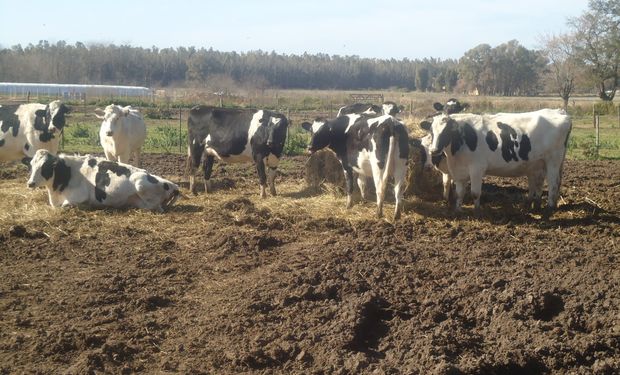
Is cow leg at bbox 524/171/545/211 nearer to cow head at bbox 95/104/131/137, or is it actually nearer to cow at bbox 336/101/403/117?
cow at bbox 336/101/403/117

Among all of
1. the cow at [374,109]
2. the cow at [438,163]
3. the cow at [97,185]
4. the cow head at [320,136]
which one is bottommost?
the cow at [97,185]

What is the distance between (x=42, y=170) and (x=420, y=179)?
653cm

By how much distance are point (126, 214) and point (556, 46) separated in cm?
4827

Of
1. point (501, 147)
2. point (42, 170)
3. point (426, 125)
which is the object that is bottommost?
point (42, 170)

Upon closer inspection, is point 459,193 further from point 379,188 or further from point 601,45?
point 601,45

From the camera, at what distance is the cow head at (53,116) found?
1391 cm

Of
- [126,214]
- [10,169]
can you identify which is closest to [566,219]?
[126,214]

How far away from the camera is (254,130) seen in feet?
43.8

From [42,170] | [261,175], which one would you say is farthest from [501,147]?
[42,170]

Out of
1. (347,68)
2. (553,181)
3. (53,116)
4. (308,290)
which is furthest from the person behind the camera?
(347,68)

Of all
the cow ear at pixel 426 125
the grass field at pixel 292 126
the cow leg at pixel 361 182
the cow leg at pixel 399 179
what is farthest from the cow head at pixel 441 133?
the grass field at pixel 292 126

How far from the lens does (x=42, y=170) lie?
37.1 ft

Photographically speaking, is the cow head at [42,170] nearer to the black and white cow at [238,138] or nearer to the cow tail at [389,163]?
the black and white cow at [238,138]

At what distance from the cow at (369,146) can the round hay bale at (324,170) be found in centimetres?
106
